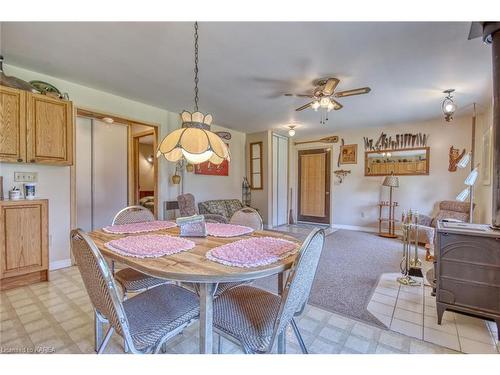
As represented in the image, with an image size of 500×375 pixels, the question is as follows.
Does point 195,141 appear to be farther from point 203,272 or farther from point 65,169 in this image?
point 65,169

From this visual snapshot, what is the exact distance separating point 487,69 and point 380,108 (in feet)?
4.71

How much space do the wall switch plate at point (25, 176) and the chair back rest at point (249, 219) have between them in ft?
7.70

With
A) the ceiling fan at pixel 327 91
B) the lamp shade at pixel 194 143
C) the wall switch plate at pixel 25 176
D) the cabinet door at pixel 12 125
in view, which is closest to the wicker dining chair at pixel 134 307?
the lamp shade at pixel 194 143

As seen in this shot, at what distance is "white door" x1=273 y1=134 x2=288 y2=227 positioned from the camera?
19.4 feet

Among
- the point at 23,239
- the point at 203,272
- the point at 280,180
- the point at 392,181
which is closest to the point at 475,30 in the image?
the point at 203,272

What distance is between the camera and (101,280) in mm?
1008

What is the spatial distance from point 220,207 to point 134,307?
3667 millimetres

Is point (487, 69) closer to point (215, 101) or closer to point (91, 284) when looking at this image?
point (215, 101)

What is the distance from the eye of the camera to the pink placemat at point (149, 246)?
4.25ft

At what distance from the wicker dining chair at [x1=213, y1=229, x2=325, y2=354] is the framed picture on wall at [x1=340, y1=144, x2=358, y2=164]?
4935 mm

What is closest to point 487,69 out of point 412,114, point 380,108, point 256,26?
point 380,108

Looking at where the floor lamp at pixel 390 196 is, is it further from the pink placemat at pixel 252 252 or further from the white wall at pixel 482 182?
the pink placemat at pixel 252 252

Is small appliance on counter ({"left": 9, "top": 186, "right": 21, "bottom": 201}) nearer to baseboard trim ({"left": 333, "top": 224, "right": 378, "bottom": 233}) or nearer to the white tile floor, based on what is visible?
the white tile floor

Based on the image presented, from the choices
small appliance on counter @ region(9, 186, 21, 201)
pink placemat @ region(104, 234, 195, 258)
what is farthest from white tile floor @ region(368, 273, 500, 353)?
small appliance on counter @ region(9, 186, 21, 201)
